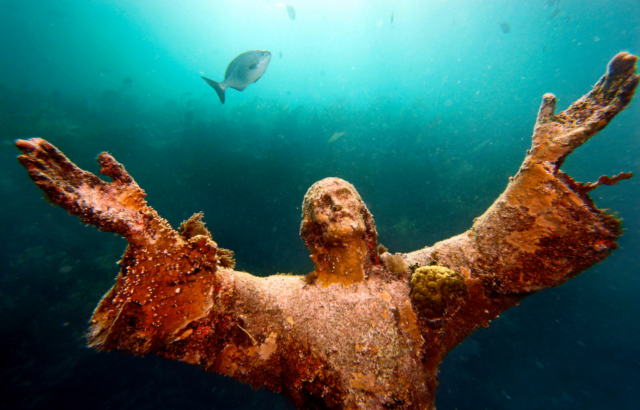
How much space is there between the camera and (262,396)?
8.30 meters

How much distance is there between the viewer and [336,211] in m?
2.24

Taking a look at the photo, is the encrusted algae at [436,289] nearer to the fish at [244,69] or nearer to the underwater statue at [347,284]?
the underwater statue at [347,284]

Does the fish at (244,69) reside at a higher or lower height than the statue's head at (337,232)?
higher

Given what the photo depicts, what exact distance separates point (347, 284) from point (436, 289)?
3.03ft

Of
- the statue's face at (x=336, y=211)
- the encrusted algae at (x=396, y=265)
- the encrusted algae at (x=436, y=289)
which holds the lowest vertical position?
the encrusted algae at (x=436, y=289)

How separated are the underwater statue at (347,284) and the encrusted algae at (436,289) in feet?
0.04

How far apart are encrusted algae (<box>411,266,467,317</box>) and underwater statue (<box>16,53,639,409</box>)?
1cm

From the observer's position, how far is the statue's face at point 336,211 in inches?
85.5

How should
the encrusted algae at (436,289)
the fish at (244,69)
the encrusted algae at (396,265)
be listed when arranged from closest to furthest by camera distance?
the encrusted algae at (436,289), the encrusted algae at (396,265), the fish at (244,69)

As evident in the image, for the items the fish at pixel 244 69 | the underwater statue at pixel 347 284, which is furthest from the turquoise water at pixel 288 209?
the underwater statue at pixel 347 284

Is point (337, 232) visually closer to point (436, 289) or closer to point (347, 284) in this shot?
point (347, 284)

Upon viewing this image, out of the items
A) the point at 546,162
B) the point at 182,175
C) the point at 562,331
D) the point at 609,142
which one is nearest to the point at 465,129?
the point at 609,142

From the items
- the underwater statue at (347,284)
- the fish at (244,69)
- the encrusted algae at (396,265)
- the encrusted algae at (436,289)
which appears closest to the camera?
the underwater statue at (347,284)

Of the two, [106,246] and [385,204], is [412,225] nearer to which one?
[385,204]
